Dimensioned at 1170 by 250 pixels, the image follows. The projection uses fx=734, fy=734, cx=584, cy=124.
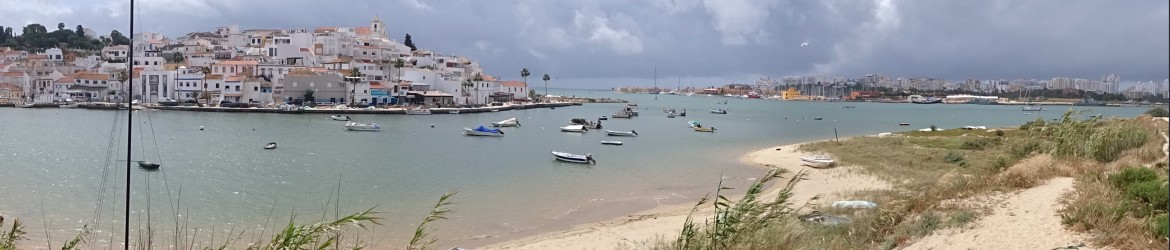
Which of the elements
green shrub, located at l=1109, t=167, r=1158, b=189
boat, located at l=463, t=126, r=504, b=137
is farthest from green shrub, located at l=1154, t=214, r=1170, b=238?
boat, located at l=463, t=126, r=504, b=137

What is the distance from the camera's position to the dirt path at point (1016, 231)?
26.6ft

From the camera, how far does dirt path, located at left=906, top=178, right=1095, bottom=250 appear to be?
Answer: 8.09 m

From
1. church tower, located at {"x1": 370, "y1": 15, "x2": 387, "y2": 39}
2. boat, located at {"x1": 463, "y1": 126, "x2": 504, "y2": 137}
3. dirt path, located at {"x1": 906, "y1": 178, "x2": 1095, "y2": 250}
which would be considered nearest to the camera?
dirt path, located at {"x1": 906, "y1": 178, "x2": 1095, "y2": 250}

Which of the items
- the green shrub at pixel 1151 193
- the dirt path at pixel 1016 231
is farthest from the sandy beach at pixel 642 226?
the green shrub at pixel 1151 193

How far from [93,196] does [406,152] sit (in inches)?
612

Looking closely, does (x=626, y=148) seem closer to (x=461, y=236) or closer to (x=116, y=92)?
(x=461, y=236)

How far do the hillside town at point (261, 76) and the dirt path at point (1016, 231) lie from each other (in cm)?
7092

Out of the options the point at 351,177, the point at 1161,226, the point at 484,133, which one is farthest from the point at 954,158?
the point at 484,133

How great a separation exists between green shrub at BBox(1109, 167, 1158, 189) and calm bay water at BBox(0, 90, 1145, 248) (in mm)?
9846

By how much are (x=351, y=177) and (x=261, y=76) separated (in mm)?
59508

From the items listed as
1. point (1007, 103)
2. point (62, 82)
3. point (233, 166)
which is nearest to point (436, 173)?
point (233, 166)

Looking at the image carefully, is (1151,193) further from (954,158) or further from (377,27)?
(377,27)

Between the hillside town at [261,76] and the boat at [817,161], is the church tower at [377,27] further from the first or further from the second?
the boat at [817,161]

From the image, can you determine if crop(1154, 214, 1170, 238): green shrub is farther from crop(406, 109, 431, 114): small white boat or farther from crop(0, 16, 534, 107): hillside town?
crop(0, 16, 534, 107): hillside town
